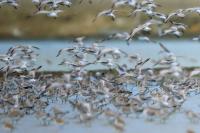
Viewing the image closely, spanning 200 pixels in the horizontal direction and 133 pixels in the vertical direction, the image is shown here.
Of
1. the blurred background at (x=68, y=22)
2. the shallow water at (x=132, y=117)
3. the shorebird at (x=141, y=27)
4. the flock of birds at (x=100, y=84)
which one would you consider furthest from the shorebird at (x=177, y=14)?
the shallow water at (x=132, y=117)

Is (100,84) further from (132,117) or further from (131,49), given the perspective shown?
(131,49)

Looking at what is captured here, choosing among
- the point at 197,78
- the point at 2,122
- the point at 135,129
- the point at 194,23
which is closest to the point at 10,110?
the point at 2,122

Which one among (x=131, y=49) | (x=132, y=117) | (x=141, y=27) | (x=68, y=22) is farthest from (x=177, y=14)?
(x=132, y=117)

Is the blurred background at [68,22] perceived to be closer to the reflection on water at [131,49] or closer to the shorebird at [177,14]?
the reflection on water at [131,49]

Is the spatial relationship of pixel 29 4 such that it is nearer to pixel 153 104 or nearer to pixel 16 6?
pixel 16 6

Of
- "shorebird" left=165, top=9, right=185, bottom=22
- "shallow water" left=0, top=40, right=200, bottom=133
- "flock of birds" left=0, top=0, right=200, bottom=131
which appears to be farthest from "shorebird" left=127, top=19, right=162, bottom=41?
"shallow water" left=0, top=40, right=200, bottom=133

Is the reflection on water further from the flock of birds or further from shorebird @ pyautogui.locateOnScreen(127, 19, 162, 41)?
shorebird @ pyautogui.locateOnScreen(127, 19, 162, 41)

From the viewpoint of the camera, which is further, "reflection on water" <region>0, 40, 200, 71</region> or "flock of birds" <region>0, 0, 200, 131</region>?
"reflection on water" <region>0, 40, 200, 71</region>
